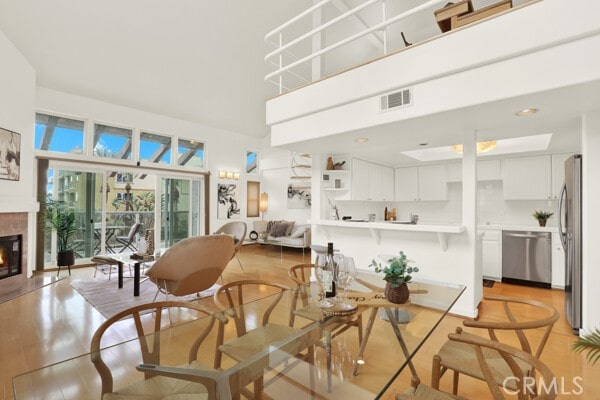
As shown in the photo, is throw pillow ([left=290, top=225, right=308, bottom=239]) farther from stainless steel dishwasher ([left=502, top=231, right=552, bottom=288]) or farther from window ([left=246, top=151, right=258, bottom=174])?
stainless steel dishwasher ([left=502, top=231, right=552, bottom=288])

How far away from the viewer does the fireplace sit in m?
4.37

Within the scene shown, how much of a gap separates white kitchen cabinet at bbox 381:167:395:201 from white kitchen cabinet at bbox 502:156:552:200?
202 centimetres

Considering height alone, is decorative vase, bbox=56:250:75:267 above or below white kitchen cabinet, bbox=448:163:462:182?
below

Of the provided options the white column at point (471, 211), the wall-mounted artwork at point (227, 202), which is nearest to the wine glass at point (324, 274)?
the white column at point (471, 211)

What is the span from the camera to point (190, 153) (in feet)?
25.9

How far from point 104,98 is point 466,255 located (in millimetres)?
7221

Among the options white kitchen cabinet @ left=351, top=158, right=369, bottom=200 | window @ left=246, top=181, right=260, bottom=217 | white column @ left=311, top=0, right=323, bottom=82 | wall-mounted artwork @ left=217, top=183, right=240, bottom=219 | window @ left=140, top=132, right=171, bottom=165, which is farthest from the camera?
window @ left=246, top=181, right=260, bottom=217

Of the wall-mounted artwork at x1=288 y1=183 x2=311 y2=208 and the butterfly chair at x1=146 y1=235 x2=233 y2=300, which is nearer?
the butterfly chair at x1=146 y1=235 x2=233 y2=300

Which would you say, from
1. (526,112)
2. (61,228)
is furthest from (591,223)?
(61,228)

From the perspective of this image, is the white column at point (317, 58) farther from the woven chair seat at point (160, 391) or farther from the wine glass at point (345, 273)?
the woven chair seat at point (160, 391)

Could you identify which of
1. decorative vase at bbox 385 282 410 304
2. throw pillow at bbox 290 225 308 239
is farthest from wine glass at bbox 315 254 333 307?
throw pillow at bbox 290 225 308 239

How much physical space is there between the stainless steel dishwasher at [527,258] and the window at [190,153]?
7.16 metres

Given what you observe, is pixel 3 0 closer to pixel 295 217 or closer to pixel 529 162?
pixel 295 217

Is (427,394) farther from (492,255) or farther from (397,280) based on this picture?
(492,255)
